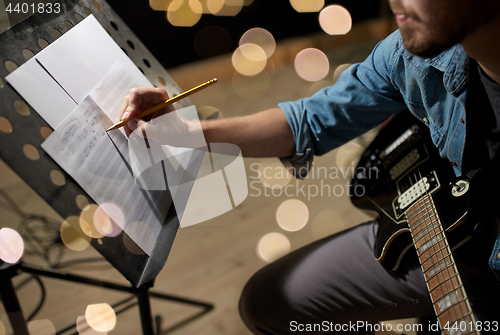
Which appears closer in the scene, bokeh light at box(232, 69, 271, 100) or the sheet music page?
the sheet music page

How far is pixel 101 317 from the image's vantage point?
1.18 metres

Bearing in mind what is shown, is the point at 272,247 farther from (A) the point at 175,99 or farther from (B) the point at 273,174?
(A) the point at 175,99

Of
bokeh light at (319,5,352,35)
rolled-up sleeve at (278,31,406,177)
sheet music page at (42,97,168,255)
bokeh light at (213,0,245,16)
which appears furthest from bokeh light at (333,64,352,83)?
sheet music page at (42,97,168,255)

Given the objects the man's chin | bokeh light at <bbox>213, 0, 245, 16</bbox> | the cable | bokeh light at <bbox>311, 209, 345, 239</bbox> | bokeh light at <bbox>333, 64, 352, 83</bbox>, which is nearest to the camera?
the man's chin

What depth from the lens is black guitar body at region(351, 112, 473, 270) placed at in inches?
28.6

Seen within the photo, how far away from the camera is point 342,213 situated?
1.59 m

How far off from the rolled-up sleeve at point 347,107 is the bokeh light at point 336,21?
214 cm

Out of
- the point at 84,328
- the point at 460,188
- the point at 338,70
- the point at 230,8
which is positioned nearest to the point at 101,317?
the point at 84,328

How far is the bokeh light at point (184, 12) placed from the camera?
7.27 feet

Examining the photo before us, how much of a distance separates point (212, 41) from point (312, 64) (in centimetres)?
79

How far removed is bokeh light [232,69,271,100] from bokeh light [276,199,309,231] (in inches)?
36.6

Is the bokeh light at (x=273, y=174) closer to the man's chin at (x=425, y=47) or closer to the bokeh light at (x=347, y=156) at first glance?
the bokeh light at (x=347, y=156)

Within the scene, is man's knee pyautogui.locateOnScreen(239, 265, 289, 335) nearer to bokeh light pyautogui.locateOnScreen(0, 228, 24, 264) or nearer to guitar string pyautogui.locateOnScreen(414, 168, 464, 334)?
guitar string pyautogui.locateOnScreen(414, 168, 464, 334)

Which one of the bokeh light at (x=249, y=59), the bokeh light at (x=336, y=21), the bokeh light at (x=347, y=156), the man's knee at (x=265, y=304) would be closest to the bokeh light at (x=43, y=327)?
the man's knee at (x=265, y=304)
